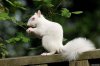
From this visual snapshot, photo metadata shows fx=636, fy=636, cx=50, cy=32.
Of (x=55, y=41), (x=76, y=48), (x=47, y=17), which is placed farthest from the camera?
(x=47, y=17)

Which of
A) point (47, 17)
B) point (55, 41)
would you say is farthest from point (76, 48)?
point (47, 17)

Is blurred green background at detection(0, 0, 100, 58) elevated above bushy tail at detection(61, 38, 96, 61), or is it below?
above

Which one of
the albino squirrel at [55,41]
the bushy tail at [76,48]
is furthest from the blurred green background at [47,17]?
the bushy tail at [76,48]

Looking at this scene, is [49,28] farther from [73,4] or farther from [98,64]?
[73,4]

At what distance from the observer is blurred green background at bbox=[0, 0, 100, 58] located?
7.01 metres

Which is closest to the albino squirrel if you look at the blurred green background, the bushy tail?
the bushy tail

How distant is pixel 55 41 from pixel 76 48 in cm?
30

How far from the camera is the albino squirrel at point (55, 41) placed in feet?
19.1

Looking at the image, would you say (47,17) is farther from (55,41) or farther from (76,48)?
(76,48)

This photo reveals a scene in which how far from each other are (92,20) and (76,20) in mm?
406

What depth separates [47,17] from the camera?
7.32 m

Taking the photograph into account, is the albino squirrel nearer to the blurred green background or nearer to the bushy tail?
the bushy tail

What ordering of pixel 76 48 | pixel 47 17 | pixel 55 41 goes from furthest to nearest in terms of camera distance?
pixel 47 17 → pixel 55 41 → pixel 76 48

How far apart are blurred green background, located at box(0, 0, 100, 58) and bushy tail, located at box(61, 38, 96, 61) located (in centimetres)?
99
